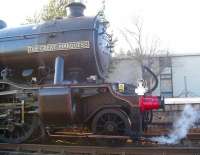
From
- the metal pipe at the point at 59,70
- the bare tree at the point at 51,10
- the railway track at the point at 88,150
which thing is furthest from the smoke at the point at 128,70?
the railway track at the point at 88,150

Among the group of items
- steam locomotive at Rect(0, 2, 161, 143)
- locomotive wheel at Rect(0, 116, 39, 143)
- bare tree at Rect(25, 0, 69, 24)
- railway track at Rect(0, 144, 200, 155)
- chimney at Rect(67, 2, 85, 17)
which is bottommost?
railway track at Rect(0, 144, 200, 155)

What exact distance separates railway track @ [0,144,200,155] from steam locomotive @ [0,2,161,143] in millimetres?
362

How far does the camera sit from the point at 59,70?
8.94m

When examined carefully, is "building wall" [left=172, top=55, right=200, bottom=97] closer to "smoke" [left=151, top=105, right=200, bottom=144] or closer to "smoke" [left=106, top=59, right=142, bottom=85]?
"smoke" [left=106, top=59, right=142, bottom=85]

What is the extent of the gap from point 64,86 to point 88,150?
1555 millimetres

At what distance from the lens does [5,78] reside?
983 cm

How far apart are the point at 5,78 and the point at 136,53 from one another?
25633 mm

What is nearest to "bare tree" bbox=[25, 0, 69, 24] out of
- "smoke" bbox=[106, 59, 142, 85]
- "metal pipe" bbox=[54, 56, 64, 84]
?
"smoke" bbox=[106, 59, 142, 85]

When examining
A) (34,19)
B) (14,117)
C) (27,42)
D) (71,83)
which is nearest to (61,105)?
(71,83)

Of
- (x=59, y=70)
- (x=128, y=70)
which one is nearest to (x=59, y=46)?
(x=59, y=70)

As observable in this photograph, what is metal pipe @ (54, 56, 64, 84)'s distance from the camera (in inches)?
347

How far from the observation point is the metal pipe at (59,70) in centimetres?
882

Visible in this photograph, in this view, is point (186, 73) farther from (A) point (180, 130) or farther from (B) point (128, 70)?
(A) point (180, 130)

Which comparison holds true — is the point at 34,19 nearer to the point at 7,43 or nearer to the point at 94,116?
the point at 7,43
